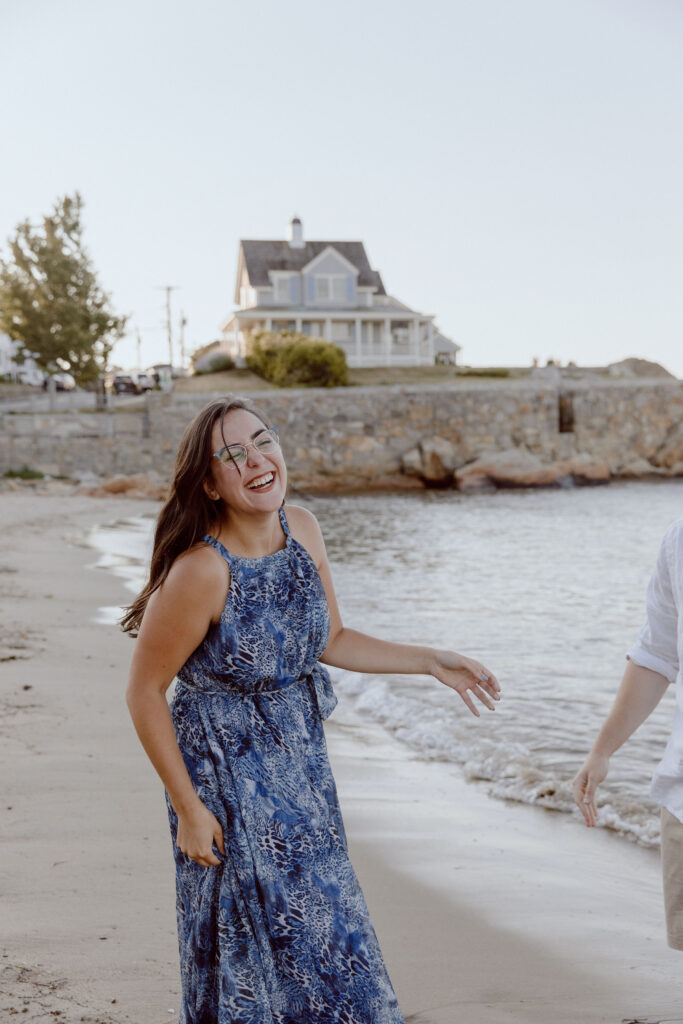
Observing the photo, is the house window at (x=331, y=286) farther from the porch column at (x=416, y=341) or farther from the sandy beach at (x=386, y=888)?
the sandy beach at (x=386, y=888)

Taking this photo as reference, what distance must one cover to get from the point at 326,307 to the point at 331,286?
1097mm

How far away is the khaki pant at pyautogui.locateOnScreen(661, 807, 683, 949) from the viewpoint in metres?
2.06

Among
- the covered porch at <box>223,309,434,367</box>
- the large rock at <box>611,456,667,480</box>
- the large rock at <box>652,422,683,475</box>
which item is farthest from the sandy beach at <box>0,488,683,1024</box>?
the covered porch at <box>223,309,434,367</box>

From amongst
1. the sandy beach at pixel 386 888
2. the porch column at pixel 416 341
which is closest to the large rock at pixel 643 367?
the porch column at pixel 416 341

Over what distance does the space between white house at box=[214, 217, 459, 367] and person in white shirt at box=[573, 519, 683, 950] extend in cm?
4451

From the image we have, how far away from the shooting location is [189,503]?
2.43 m

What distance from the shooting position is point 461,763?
5836mm

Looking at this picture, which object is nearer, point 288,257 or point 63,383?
point 63,383

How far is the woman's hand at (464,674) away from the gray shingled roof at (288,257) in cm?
4623

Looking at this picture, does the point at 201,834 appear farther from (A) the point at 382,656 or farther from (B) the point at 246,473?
(B) the point at 246,473

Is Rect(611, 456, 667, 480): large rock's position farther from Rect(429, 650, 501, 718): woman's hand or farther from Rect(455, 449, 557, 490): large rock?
Rect(429, 650, 501, 718): woman's hand

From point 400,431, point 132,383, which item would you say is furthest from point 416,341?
point 132,383

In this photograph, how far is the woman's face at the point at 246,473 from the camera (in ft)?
7.83

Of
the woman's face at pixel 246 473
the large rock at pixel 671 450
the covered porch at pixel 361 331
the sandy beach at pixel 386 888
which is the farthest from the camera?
the covered porch at pixel 361 331
